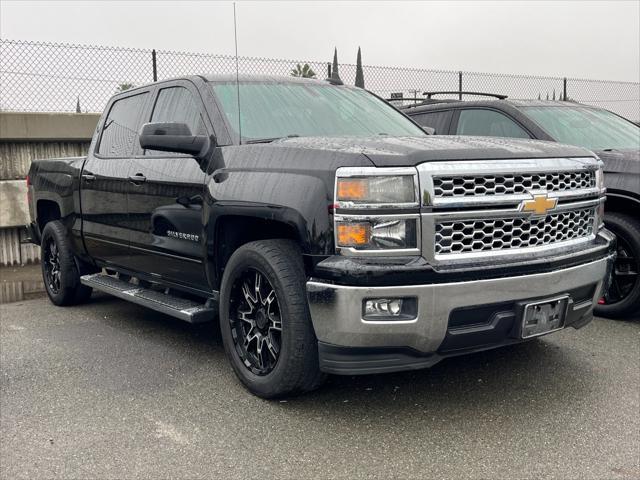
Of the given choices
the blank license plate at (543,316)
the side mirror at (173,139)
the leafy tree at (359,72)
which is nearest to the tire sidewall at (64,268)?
the side mirror at (173,139)

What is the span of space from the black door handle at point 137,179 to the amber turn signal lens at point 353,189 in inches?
81.2

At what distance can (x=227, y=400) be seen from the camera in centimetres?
379

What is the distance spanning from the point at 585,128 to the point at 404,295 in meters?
3.86

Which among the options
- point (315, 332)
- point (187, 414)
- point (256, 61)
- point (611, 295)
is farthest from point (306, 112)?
point (256, 61)

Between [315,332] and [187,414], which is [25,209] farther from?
[315,332]

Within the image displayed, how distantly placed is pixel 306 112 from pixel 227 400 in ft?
6.27

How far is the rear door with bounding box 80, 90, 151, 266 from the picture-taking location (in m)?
5.12

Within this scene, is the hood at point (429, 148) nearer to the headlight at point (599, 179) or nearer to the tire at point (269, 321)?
the headlight at point (599, 179)

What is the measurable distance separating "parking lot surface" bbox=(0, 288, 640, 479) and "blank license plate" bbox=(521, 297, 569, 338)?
47 centimetres

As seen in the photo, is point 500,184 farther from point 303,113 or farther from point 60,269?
point 60,269

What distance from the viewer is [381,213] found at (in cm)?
308

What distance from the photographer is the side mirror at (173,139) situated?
395cm

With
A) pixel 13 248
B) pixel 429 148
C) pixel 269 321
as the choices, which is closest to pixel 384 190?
pixel 429 148

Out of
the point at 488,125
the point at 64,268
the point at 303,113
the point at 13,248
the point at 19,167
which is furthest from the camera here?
the point at 13,248
